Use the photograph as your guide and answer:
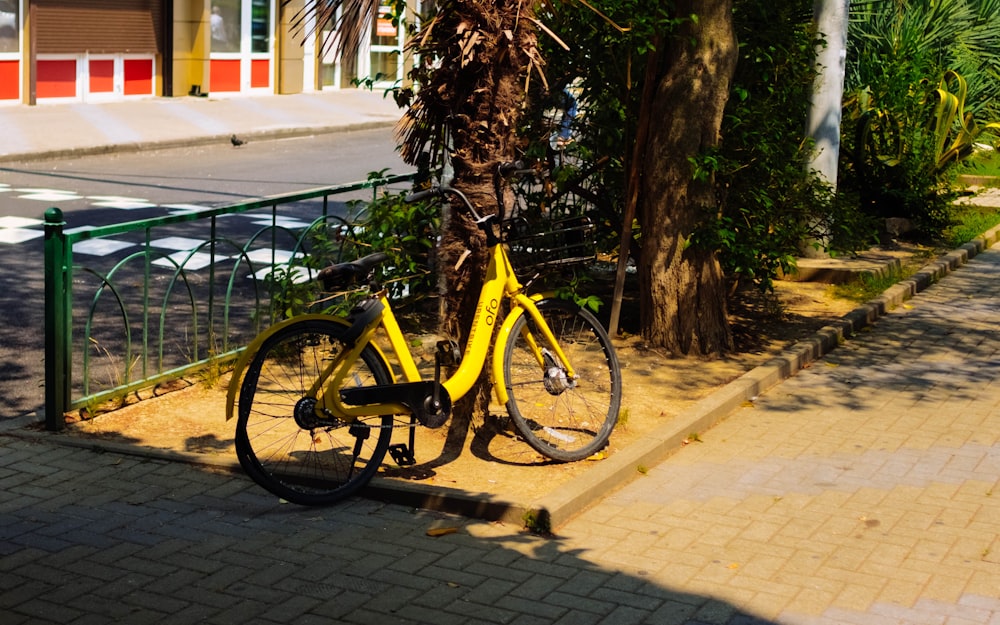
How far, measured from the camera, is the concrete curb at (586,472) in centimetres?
615

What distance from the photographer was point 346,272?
20.7ft

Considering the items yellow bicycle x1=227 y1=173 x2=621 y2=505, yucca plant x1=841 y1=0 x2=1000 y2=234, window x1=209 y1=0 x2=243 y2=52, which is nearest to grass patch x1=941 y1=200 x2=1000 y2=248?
yucca plant x1=841 y1=0 x2=1000 y2=234

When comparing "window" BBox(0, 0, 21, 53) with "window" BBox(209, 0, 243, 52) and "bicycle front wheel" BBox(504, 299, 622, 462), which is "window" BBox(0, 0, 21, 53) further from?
"bicycle front wheel" BBox(504, 299, 622, 462)

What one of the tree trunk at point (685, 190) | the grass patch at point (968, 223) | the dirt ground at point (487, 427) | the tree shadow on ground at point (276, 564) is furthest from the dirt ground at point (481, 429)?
the grass patch at point (968, 223)

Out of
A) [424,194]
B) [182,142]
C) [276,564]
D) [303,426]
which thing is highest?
[182,142]

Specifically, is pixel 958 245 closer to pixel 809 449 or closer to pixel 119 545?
pixel 809 449

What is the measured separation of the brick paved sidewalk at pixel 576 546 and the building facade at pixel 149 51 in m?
17.1

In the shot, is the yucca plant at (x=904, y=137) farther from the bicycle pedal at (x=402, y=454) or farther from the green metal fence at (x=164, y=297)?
the bicycle pedal at (x=402, y=454)

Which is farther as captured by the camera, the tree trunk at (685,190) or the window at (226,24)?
the window at (226,24)

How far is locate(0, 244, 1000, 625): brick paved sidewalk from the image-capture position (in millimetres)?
5176

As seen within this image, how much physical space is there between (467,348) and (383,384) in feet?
1.79

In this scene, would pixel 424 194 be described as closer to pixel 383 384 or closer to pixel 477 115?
pixel 477 115

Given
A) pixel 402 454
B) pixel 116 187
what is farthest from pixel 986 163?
pixel 402 454

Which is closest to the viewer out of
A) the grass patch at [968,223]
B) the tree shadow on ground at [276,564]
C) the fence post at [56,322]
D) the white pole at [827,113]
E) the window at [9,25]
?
the tree shadow on ground at [276,564]
